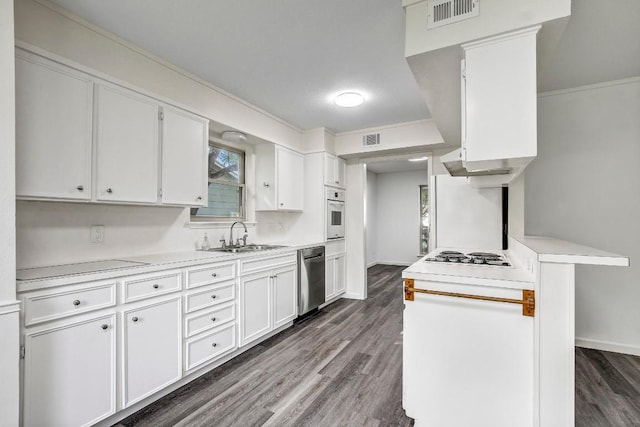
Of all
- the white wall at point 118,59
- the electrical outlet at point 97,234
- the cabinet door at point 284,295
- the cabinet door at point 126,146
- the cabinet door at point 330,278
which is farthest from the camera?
the cabinet door at point 330,278

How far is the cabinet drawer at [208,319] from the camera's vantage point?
7.26 ft

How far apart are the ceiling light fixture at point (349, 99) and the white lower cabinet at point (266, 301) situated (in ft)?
6.27

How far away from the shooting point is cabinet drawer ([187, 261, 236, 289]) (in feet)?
7.35

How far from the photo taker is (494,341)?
5.05 feet

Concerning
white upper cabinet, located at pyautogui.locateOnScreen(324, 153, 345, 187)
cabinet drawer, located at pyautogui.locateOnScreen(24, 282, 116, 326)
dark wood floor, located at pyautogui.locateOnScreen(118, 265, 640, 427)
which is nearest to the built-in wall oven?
white upper cabinet, located at pyautogui.locateOnScreen(324, 153, 345, 187)

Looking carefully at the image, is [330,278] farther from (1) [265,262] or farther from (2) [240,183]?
(2) [240,183]

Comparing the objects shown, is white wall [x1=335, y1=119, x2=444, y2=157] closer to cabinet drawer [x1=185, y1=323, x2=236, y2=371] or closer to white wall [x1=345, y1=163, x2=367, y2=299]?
white wall [x1=345, y1=163, x2=367, y2=299]

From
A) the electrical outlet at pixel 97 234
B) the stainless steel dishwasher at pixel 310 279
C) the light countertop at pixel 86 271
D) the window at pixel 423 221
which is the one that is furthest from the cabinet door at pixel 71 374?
the window at pixel 423 221

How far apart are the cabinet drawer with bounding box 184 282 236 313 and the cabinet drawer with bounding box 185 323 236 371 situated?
0.77 feet

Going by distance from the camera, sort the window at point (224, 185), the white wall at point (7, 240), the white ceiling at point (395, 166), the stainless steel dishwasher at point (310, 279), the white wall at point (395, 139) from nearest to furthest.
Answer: the white wall at point (7, 240), the window at point (224, 185), the stainless steel dishwasher at point (310, 279), the white wall at point (395, 139), the white ceiling at point (395, 166)

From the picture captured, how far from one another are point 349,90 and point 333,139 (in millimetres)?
1478

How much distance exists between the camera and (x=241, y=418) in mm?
1857

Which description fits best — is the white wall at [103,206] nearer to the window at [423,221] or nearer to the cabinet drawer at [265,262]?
the cabinet drawer at [265,262]

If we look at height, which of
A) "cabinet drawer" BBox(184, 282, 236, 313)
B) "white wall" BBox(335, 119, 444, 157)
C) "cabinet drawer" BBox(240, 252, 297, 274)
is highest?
"white wall" BBox(335, 119, 444, 157)
